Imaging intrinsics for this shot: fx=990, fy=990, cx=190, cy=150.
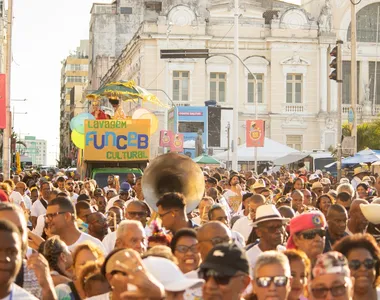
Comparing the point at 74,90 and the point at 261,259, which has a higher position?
the point at 74,90

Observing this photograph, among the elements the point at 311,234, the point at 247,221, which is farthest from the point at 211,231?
the point at 247,221

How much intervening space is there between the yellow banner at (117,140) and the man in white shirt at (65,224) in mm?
12286

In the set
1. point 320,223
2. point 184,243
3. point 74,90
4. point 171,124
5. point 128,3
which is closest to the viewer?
point 184,243

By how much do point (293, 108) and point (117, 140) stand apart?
35.3 meters

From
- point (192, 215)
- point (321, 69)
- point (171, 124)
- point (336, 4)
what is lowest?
point (192, 215)

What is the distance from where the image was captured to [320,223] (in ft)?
25.8

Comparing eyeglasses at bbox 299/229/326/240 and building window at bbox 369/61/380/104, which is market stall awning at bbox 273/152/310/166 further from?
eyeglasses at bbox 299/229/326/240

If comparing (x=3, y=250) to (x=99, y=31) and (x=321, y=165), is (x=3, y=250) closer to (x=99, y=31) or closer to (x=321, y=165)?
(x=321, y=165)

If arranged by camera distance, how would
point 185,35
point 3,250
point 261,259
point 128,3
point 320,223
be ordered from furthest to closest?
point 128,3
point 185,35
point 320,223
point 261,259
point 3,250

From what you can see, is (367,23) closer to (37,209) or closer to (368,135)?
(368,135)

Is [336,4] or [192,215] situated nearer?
[192,215]

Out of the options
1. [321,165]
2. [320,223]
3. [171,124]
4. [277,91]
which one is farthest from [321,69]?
[320,223]

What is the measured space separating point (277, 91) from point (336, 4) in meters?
7.22

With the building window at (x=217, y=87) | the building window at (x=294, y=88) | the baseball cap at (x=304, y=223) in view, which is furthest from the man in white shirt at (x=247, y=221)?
the building window at (x=294, y=88)
